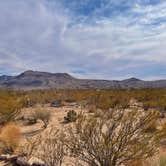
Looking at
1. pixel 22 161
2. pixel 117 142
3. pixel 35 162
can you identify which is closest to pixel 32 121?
pixel 22 161

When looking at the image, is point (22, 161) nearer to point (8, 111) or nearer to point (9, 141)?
point (9, 141)

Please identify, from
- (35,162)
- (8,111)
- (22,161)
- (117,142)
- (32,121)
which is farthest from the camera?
(32,121)

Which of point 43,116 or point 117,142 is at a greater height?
point 117,142

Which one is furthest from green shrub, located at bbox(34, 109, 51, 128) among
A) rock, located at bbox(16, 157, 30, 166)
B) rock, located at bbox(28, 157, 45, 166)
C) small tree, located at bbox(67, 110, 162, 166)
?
small tree, located at bbox(67, 110, 162, 166)

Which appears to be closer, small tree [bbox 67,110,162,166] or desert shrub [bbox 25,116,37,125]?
small tree [bbox 67,110,162,166]

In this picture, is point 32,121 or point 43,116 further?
point 32,121

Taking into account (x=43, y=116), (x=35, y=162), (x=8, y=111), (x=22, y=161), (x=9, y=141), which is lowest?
(x=22, y=161)

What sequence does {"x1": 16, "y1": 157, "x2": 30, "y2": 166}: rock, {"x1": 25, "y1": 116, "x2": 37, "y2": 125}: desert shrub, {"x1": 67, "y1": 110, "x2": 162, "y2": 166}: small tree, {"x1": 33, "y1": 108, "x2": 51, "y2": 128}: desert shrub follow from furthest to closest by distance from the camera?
{"x1": 25, "y1": 116, "x2": 37, "y2": 125}: desert shrub < {"x1": 33, "y1": 108, "x2": 51, "y2": 128}: desert shrub < {"x1": 16, "y1": 157, "x2": 30, "y2": 166}: rock < {"x1": 67, "y1": 110, "x2": 162, "y2": 166}: small tree

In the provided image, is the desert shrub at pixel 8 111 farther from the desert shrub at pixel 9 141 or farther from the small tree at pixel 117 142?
the small tree at pixel 117 142

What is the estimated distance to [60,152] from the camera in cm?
1080

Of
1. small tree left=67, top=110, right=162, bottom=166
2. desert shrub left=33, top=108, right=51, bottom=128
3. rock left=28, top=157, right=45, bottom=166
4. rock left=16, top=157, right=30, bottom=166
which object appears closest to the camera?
small tree left=67, top=110, right=162, bottom=166

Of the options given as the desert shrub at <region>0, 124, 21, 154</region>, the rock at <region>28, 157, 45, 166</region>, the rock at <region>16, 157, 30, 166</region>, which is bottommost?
the rock at <region>16, 157, 30, 166</region>

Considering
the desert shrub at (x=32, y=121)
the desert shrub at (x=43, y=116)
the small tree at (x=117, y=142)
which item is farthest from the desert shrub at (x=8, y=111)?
the small tree at (x=117, y=142)

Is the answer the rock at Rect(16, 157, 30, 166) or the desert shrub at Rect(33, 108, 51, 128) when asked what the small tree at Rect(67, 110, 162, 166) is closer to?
the rock at Rect(16, 157, 30, 166)
